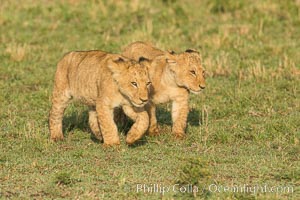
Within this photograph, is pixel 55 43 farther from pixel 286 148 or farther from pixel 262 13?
pixel 286 148

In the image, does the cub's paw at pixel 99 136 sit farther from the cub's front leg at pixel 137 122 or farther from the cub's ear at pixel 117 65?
the cub's ear at pixel 117 65

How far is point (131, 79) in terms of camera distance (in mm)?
8766

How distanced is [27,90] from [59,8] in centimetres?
615

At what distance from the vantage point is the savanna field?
773 cm

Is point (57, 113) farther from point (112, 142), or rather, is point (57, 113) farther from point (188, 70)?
point (188, 70)

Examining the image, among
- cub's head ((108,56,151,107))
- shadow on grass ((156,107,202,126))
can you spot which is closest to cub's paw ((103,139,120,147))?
cub's head ((108,56,151,107))

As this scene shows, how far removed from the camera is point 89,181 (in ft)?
25.7

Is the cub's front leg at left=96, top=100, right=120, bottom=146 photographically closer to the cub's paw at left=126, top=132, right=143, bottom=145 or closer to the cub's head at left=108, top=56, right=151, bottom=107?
the cub's paw at left=126, top=132, right=143, bottom=145

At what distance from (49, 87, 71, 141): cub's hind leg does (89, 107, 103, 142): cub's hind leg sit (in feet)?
1.09

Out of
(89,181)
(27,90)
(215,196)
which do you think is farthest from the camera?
(27,90)

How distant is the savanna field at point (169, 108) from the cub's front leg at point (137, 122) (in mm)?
165

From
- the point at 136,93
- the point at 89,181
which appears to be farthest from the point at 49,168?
the point at 136,93

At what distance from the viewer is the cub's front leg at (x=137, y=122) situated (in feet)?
29.4

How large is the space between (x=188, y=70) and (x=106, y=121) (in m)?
1.28
